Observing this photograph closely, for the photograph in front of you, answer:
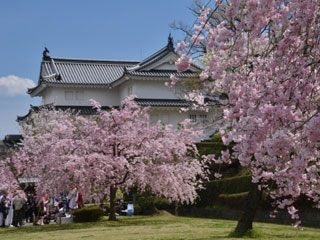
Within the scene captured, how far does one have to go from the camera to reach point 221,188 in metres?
26.3

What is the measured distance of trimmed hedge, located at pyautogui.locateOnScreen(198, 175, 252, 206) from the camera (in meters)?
24.3

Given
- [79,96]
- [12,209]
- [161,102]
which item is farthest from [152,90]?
[12,209]

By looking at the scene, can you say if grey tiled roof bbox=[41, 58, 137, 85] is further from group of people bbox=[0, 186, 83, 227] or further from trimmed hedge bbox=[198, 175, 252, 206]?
group of people bbox=[0, 186, 83, 227]

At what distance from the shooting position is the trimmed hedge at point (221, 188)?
79.8 feet

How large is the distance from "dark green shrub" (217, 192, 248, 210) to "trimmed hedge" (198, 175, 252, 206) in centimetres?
60

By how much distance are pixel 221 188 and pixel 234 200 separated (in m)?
3.16

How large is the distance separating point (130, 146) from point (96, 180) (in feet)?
6.04

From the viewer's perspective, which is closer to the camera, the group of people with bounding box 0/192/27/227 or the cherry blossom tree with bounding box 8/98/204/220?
the cherry blossom tree with bounding box 8/98/204/220

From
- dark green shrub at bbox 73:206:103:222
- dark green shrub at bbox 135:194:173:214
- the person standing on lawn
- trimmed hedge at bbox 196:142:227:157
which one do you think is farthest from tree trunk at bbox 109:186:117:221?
trimmed hedge at bbox 196:142:227:157

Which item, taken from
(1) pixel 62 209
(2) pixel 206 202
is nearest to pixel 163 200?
(2) pixel 206 202

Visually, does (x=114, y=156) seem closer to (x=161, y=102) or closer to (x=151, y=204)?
(x=151, y=204)

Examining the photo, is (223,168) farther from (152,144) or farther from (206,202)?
(152,144)

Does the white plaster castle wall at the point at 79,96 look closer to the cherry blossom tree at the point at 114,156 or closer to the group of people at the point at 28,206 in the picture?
the group of people at the point at 28,206

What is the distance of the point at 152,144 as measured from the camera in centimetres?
2233
